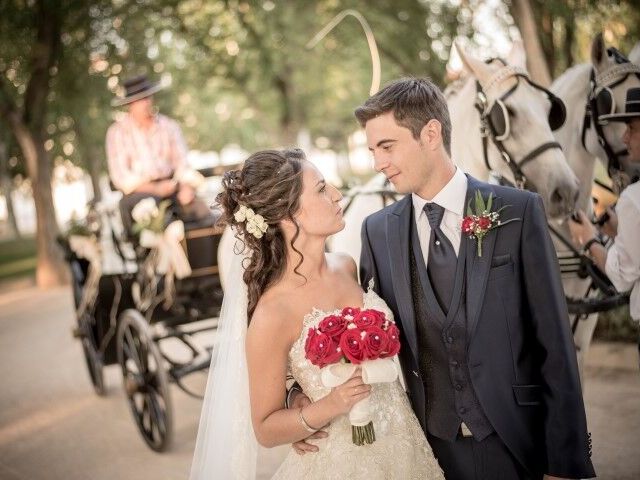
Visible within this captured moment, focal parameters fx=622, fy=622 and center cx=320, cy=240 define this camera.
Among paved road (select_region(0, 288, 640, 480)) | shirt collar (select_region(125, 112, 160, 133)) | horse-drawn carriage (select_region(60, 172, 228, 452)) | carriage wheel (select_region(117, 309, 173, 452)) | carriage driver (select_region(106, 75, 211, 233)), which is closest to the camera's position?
paved road (select_region(0, 288, 640, 480))

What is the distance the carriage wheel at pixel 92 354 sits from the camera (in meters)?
6.79

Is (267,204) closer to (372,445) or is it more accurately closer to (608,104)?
(372,445)

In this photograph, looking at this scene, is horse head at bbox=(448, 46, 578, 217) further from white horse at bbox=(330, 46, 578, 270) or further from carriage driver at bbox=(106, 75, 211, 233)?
carriage driver at bbox=(106, 75, 211, 233)

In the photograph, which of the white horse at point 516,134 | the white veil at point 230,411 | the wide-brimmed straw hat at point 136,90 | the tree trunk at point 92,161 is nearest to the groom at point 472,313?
the white veil at point 230,411

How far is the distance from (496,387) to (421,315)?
36 centimetres

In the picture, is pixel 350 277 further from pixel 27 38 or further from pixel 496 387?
pixel 27 38

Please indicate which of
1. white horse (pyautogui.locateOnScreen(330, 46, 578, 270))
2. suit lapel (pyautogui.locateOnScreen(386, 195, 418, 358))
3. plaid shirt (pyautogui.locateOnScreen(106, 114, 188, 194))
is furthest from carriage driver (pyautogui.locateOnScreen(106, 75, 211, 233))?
suit lapel (pyautogui.locateOnScreen(386, 195, 418, 358))

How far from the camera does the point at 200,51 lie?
20062mm

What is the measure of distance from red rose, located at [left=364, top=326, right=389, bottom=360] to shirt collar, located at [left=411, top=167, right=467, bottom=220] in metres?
0.51

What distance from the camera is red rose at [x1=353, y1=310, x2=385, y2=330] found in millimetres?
2135

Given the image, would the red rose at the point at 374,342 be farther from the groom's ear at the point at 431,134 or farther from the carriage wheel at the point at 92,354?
the carriage wheel at the point at 92,354

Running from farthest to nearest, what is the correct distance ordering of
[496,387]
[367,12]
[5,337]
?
[367,12]
[5,337]
[496,387]

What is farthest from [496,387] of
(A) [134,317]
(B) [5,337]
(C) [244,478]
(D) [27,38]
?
(D) [27,38]

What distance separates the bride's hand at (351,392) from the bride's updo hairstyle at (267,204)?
60cm
